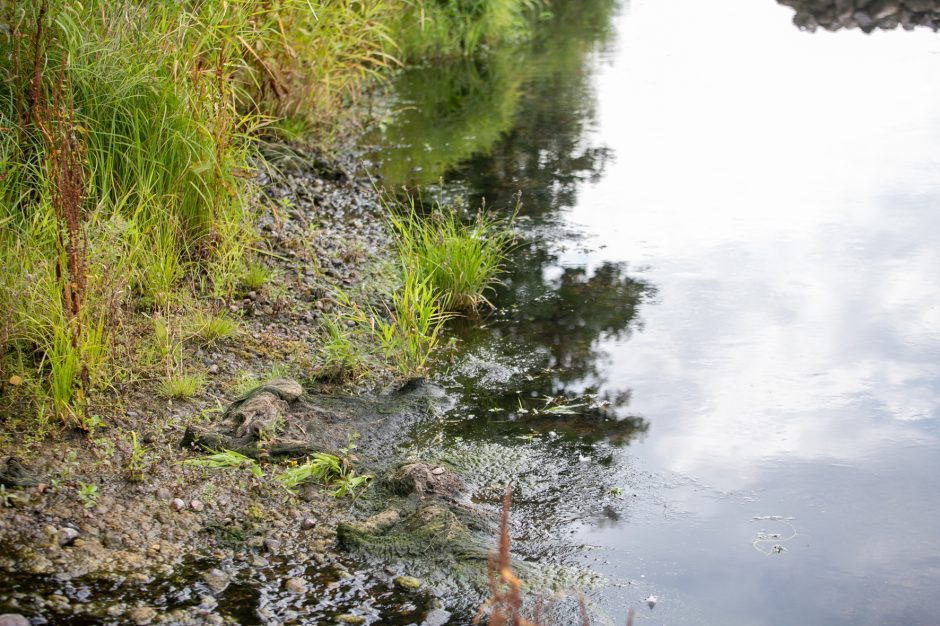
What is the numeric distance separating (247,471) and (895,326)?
Result: 364cm

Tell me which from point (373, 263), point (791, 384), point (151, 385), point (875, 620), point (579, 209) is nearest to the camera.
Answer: point (875, 620)

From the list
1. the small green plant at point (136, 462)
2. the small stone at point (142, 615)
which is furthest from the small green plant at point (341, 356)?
the small stone at point (142, 615)

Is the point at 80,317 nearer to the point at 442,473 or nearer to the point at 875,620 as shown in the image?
the point at 442,473

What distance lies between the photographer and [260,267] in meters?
5.52

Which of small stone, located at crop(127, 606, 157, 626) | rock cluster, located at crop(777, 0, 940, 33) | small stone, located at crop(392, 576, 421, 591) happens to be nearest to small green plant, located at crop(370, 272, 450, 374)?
small stone, located at crop(392, 576, 421, 591)

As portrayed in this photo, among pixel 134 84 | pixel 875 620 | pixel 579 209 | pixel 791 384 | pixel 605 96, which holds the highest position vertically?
pixel 605 96

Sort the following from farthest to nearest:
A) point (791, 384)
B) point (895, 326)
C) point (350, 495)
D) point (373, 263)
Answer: point (373, 263) < point (895, 326) < point (791, 384) < point (350, 495)

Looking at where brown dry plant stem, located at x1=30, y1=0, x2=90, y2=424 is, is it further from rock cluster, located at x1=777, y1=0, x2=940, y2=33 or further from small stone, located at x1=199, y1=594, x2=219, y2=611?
rock cluster, located at x1=777, y1=0, x2=940, y2=33

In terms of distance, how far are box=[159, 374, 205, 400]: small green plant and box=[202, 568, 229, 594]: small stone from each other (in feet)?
4.01

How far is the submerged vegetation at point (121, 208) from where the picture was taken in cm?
395

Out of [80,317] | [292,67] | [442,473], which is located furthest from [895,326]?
[292,67]

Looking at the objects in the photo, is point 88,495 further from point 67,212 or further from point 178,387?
point 67,212

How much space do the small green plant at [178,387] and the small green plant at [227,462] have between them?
1.74 ft

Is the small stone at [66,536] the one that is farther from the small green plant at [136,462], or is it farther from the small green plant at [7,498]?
the small green plant at [136,462]
